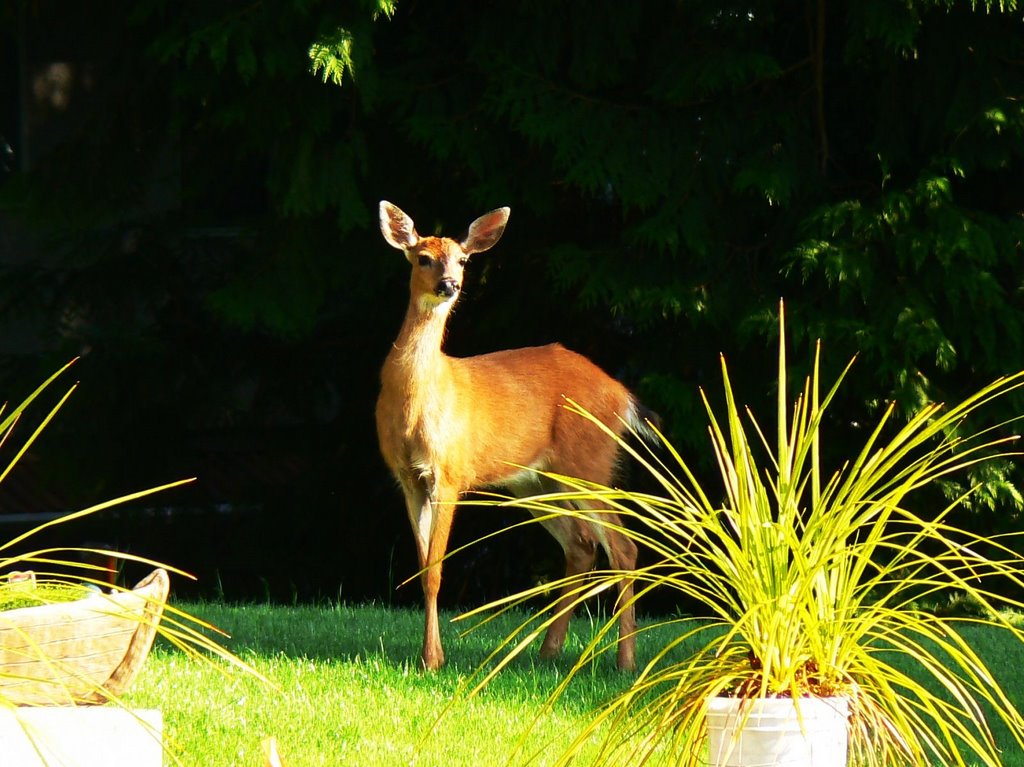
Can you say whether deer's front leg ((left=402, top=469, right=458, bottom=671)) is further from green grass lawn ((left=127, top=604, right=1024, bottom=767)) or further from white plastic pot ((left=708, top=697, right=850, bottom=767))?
white plastic pot ((left=708, top=697, right=850, bottom=767))

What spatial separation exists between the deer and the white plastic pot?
3.45m

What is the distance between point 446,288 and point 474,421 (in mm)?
720

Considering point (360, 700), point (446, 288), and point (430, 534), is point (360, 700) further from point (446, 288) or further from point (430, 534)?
point (446, 288)

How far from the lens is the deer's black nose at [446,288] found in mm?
6996

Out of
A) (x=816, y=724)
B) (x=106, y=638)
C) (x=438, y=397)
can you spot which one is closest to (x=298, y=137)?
(x=438, y=397)

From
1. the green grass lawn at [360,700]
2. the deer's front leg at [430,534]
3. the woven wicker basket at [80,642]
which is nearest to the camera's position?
the woven wicker basket at [80,642]

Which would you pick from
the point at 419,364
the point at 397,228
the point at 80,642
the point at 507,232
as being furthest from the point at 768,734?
the point at 507,232

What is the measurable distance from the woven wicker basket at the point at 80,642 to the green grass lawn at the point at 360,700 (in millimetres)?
312

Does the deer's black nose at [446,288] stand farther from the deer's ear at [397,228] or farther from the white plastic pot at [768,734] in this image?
the white plastic pot at [768,734]

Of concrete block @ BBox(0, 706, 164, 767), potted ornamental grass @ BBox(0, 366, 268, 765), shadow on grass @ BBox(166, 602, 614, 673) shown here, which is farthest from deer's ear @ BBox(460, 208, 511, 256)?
concrete block @ BBox(0, 706, 164, 767)

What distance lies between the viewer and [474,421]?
24.3 ft

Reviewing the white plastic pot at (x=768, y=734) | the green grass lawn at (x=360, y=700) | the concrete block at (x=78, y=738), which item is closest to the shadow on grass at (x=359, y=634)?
the green grass lawn at (x=360, y=700)

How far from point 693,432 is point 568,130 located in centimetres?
180

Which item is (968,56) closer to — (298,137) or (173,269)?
(298,137)
